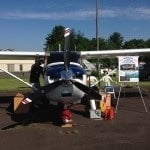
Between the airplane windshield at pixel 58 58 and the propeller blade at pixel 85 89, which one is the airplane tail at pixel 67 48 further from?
the airplane windshield at pixel 58 58

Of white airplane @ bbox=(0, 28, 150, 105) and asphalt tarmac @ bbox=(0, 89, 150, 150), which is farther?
white airplane @ bbox=(0, 28, 150, 105)

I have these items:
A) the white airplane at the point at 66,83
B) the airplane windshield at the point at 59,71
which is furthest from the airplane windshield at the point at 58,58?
the airplane windshield at the point at 59,71

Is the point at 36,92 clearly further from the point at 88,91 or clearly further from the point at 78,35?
the point at 78,35

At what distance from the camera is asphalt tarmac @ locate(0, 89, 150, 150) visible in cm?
1002

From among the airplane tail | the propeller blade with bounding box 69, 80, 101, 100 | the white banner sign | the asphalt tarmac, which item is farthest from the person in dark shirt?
the propeller blade with bounding box 69, 80, 101, 100

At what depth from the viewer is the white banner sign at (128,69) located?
53.3ft

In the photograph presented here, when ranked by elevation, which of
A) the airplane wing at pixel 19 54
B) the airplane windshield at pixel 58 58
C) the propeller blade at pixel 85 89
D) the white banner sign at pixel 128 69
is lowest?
the propeller blade at pixel 85 89

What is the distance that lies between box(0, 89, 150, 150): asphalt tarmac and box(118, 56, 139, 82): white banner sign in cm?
124

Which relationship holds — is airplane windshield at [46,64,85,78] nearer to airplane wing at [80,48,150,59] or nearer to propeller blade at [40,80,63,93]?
propeller blade at [40,80,63,93]

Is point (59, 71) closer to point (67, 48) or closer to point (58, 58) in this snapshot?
point (67, 48)

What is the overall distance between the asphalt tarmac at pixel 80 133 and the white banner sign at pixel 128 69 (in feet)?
4.08

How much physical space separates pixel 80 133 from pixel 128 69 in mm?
5244

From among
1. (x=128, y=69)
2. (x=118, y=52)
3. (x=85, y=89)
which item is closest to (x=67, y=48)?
(x=85, y=89)

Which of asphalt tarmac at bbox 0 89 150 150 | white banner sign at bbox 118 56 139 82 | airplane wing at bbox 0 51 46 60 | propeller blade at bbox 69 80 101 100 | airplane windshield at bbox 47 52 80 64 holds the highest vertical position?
airplane wing at bbox 0 51 46 60
